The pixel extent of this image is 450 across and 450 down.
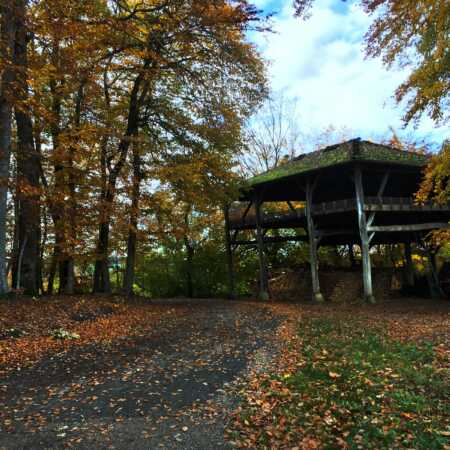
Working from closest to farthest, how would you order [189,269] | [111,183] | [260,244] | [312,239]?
1. [111,183]
2. [312,239]
3. [260,244]
4. [189,269]

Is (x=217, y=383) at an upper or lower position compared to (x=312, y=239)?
lower

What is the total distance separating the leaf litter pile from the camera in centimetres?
420

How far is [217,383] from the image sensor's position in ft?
19.4

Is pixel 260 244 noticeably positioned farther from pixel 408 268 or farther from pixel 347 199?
pixel 408 268

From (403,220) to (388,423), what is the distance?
61.3 feet

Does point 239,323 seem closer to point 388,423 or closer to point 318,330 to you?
point 318,330

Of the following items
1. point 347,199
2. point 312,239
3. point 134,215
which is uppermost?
point 347,199

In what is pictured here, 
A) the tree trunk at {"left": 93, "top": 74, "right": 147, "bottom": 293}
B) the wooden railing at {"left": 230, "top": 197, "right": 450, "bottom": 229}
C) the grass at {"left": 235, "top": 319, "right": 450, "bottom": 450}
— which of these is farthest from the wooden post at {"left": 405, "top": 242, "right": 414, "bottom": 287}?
the grass at {"left": 235, "top": 319, "right": 450, "bottom": 450}

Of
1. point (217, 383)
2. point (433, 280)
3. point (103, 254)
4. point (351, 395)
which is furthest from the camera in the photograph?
point (433, 280)

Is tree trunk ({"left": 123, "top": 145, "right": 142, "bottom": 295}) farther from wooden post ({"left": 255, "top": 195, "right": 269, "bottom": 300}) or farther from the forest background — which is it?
wooden post ({"left": 255, "top": 195, "right": 269, "bottom": 300})

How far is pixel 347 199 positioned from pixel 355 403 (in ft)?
51.3

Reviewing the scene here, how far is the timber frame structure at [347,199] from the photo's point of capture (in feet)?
51.3

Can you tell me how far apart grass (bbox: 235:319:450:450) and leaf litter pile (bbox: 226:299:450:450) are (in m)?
0.01

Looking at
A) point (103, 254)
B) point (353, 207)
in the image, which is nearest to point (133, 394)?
point (103, 254)
